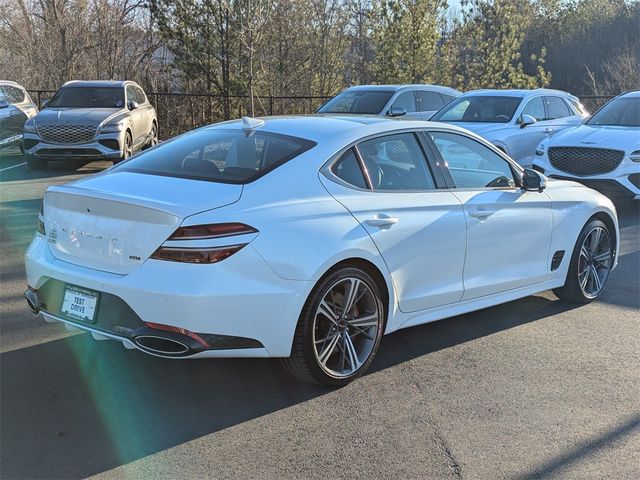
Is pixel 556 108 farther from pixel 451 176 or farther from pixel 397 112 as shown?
pixel 451 176

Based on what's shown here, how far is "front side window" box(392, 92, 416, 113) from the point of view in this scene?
13.8 metres

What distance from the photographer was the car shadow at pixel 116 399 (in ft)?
11.1

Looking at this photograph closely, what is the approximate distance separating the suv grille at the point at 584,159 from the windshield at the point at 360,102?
3910mm

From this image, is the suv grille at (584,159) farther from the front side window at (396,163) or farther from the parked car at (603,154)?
the front side window at (396,163)

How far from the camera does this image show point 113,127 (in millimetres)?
12930

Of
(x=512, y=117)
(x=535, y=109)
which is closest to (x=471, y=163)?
(x=512, y=117)

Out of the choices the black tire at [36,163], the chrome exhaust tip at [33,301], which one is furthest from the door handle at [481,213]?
the black tire at [36,163]

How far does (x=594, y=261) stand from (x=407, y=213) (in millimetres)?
2498

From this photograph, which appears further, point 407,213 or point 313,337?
point 407,213

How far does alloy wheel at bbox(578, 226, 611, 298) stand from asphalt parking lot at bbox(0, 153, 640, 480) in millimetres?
700

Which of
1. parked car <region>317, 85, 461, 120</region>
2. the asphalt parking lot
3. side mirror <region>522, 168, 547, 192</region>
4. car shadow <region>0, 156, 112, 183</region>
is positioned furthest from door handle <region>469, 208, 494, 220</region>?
car shadow <region>0, 156, 112, 183</region>

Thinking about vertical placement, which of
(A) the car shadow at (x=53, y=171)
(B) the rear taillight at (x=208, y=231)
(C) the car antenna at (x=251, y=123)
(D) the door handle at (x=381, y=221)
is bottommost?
(A) the car shadow at (x=53, y=171)

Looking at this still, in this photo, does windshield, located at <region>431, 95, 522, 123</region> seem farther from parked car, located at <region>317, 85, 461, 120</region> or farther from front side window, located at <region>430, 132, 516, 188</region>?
front side window, located at <region>430, 132, 516, 188</region>

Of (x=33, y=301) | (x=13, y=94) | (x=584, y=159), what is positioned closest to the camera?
(x=33, y=301)
